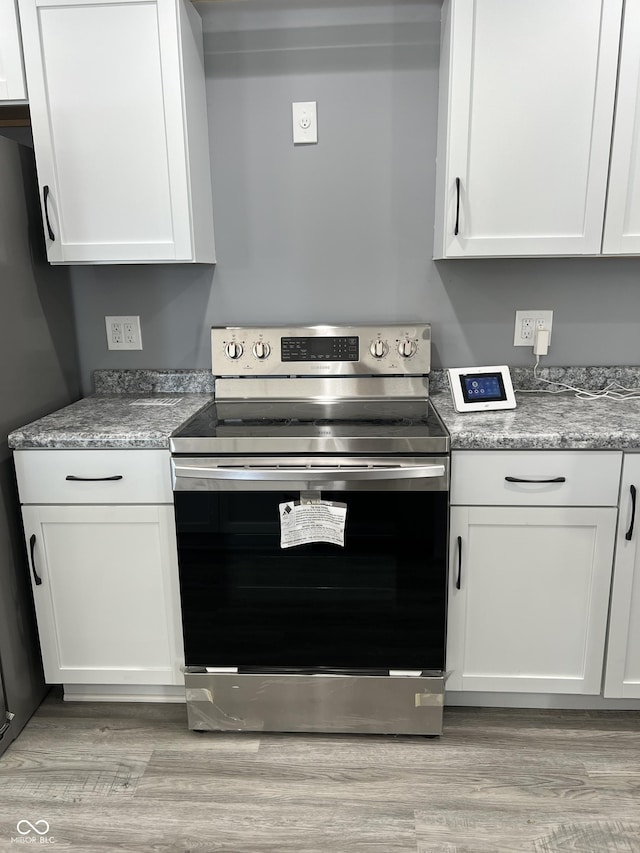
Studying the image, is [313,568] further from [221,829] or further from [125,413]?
[125,413]

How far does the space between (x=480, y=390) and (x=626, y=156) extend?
2.42 feet

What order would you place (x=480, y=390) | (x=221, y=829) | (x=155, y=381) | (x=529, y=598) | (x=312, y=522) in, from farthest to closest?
(x=155, y=381), (x=480, y=390), (x=529, y=598), (x=312, y=522), (x=221, y=829)

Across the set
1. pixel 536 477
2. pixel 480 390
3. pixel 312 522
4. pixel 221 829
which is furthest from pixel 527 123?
pixel 221 829

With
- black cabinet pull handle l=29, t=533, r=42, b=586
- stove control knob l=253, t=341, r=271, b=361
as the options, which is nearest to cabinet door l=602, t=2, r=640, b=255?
stove control knob l=253, t=341, r=271, b=361

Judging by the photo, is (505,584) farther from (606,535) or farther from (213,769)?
(213,769)

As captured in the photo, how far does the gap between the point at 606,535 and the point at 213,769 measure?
1.22 metres

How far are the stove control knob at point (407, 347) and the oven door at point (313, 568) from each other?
518mm

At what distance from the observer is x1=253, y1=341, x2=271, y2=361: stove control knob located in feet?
6.49

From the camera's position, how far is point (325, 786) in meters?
1.59

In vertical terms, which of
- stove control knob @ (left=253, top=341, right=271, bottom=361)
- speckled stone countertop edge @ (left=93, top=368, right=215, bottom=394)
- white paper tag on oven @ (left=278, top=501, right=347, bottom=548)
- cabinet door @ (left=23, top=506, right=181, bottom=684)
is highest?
stove control knob @ (left=253, top=341, right=271, bottom=361)

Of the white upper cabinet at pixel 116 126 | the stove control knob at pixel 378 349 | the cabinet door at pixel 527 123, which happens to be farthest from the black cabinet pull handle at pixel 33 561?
the cabinet door at pixel 527 123

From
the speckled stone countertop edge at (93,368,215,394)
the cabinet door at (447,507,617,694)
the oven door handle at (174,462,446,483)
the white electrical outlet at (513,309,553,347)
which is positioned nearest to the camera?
the oven door handle at (174,462,446,483)

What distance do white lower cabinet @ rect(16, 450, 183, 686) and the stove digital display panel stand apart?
55 cm

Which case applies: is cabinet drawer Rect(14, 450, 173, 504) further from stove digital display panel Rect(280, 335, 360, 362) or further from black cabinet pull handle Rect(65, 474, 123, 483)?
stove digital display panel Rect(280, 335, 360, 362)
